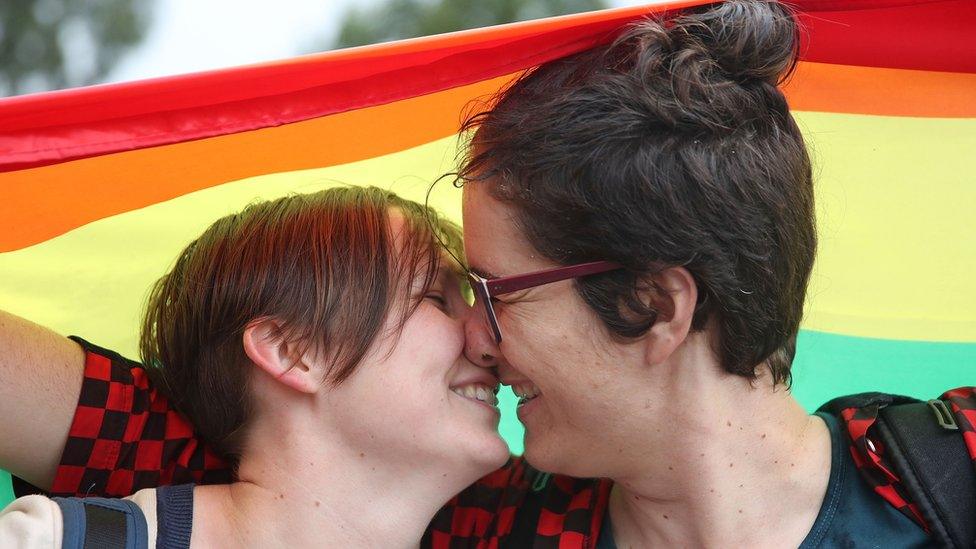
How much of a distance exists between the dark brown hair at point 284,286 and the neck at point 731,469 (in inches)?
21.8

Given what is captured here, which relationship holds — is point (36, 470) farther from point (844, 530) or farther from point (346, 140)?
point (844, 530)

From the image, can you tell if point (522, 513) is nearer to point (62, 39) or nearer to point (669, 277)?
point (669, 277)

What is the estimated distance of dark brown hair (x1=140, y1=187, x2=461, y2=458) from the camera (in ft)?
7.19

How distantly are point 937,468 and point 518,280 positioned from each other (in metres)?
0.79

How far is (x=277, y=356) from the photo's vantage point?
7.19 feet

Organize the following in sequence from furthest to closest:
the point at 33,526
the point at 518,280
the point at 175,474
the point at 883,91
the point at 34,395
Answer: the point at 883,91 < the point at 175,474 < the point at 34,395 < the point at 518,280 < the point at 33,526

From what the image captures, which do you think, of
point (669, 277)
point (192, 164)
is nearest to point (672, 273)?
point (669, 277)

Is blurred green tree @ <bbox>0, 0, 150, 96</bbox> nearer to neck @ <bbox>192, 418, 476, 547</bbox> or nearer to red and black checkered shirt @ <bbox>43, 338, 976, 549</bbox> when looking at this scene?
red and black checkered shirt @ <bbox>43, 338, 976, 549</bbox>

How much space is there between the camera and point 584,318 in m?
2.00

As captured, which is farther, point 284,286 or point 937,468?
point 284,286

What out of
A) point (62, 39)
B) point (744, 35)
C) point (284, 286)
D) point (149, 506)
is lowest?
point (62, 39)

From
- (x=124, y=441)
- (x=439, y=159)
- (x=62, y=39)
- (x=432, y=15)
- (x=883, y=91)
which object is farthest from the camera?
(x=432, y=15)

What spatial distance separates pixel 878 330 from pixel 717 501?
0.91 meters

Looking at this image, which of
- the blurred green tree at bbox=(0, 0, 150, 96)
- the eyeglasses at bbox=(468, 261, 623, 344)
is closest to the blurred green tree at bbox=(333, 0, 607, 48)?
the blurred green tree at bbox=(0, 0, 150, 96)
